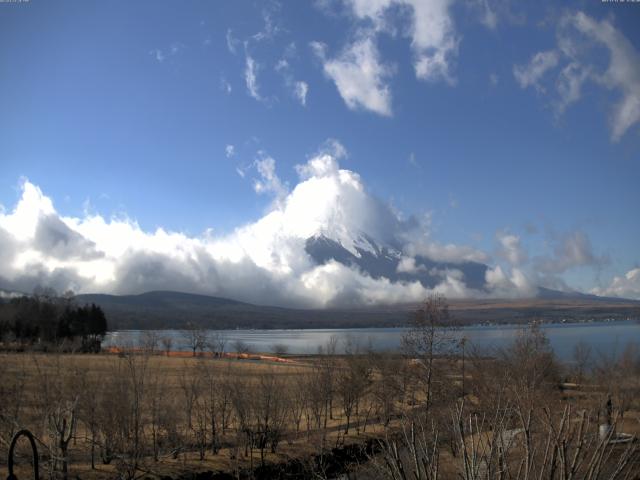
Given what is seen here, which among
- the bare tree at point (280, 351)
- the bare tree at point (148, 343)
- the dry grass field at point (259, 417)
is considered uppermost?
the bare tree at point (148, 343)

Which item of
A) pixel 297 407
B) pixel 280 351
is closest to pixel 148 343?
pixel 297 407

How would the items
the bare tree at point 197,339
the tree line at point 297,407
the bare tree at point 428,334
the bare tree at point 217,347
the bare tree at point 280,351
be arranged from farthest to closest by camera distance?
the bare tree at point 280,351
the bare tree at point 197,339
the bare tree at point 217,347
the bare tree at point 428,334
the tree line at point 297,407

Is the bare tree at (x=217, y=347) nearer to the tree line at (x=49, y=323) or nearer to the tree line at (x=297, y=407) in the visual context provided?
the tree line at (x=49, y=323)

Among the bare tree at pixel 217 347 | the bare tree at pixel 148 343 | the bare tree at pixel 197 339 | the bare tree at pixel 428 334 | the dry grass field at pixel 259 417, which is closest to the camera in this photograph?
the dry grass field at pixel 259 417

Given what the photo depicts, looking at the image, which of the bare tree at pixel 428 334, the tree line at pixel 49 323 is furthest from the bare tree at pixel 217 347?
the bare tree at pixel 428 334

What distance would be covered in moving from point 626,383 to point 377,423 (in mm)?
21267

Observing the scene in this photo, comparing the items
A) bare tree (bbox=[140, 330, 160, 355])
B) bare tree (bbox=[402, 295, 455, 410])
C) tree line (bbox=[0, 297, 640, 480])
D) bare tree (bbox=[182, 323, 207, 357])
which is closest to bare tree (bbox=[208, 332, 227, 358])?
bare tree (bbox=[182, 323, 207, 357])

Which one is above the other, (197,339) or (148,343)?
(148,343)

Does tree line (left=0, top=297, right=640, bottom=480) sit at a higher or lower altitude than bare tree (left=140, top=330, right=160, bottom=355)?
lower

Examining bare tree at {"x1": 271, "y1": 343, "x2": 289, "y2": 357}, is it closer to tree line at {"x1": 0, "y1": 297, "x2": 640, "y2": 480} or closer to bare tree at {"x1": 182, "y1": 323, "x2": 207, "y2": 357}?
bare tree at {"x1": 182, "y1": 323, "x2": 207, "y2": 357}

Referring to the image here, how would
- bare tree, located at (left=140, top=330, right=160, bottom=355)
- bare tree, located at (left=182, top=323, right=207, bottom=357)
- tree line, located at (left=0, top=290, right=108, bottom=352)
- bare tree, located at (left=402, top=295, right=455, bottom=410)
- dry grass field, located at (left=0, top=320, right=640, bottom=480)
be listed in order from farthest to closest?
bare tree, located at (left=182, top=323, right=207, bottom=357) → tree line, located at (left=0, top=290, right=108, bottom=352) → bare tree, located at (left=402, top=295, right=455, bottom=410) → bare tree, located at (left=140, top=330, right=160, bottom=355) → dry grass field, located at (left=0, top=320, right=640, bottom=480)

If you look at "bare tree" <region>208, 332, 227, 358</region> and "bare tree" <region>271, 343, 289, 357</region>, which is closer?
"bare tree" <region>208, 332, 227, 358</region>

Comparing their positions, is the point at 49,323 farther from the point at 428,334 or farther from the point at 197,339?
the point at 428,334

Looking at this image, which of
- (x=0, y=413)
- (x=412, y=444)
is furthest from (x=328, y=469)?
(x=412, y=444)
